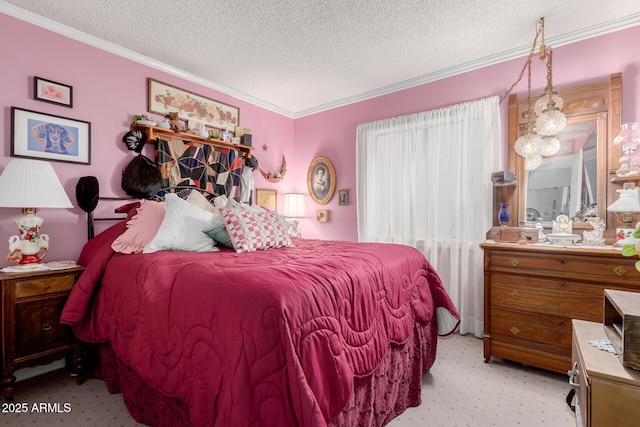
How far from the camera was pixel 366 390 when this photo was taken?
4.85 feet

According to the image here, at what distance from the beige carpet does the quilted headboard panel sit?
177 cm

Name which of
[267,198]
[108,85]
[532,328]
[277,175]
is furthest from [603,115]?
[108,85]

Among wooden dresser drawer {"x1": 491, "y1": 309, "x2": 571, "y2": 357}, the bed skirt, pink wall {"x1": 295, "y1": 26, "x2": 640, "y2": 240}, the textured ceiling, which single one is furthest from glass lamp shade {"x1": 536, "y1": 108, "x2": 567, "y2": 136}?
the bed skirt

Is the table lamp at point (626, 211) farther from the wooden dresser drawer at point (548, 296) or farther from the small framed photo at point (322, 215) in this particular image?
the small framed photo at point (322, 215)

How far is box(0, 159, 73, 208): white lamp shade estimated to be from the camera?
192cm

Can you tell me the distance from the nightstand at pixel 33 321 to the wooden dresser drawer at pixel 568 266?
314cm

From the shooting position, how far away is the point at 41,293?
1992mm

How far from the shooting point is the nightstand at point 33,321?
186 cm

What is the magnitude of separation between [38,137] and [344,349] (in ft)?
8.93

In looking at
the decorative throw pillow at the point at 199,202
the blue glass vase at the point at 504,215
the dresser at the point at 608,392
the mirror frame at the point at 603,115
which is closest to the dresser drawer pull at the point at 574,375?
the dresser at the point at 608,392

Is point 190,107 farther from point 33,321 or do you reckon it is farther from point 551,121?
point 551,121

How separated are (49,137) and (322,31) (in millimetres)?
2316

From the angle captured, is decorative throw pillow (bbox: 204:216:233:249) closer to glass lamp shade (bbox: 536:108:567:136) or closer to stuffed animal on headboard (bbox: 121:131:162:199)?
stuffed animal on headboard (bbox: 121:131:162:199)

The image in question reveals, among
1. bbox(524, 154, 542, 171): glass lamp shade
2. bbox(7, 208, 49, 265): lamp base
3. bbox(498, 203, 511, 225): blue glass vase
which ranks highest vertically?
bbox(524, 154, 542, 171): glass lamp shade
